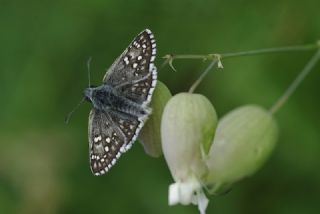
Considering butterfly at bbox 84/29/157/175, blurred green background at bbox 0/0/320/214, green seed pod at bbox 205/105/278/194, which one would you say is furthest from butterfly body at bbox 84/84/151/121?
blurred green background at bbox 0/0/320/214

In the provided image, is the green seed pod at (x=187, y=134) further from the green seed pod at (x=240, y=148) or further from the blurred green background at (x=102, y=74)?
the blurred green background at (x=102, y=74)

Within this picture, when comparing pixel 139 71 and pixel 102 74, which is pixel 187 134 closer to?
pixel 139 71

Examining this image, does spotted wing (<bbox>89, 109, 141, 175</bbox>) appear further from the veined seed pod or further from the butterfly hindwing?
the veined seed pod

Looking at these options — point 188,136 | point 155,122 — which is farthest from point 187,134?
point 155,122

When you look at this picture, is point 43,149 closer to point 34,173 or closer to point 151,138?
point 34,173

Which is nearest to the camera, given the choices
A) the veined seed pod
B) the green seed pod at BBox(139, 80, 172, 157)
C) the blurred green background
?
the veined seed pod

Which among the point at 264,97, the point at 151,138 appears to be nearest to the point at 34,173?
the point at 264,97

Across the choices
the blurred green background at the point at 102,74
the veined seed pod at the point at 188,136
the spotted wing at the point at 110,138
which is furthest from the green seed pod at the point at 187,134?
the blurred green background at the point at 102,74
